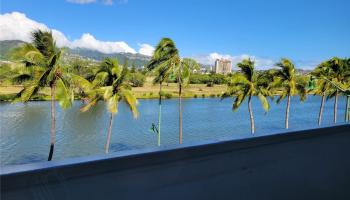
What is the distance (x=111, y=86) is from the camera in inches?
650

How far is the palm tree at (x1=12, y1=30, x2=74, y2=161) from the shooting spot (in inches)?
517

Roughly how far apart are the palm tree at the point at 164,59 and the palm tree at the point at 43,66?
7739mm

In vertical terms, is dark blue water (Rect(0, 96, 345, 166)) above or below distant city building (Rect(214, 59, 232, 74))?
below

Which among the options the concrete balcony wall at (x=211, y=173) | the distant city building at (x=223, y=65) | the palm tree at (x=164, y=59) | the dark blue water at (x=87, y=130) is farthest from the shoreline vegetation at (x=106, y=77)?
the distant city building at (x=223, y=65)

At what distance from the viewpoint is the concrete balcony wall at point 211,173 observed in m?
1.07

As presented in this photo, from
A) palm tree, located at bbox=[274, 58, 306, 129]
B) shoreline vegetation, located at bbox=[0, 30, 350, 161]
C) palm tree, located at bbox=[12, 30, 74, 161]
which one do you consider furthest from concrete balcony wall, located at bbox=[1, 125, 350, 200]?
palm tree, located at bbox=[274, 58, 306, 129]

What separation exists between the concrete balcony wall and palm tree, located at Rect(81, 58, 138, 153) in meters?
14.5

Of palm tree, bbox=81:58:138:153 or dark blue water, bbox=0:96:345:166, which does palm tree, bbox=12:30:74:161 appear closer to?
palm tree, bbox=81:58:138:153

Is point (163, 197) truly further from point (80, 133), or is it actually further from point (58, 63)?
point (80, 133)

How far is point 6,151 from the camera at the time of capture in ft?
66.7

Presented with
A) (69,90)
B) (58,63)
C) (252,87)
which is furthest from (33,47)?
(252,87)

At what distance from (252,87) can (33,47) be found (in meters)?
14.8

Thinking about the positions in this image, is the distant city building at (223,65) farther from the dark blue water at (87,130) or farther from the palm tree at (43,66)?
the palm tree at (43,66)

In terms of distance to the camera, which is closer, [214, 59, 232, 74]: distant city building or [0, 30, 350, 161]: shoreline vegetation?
[0, 30, 350, 161]: shoreline vegetation
